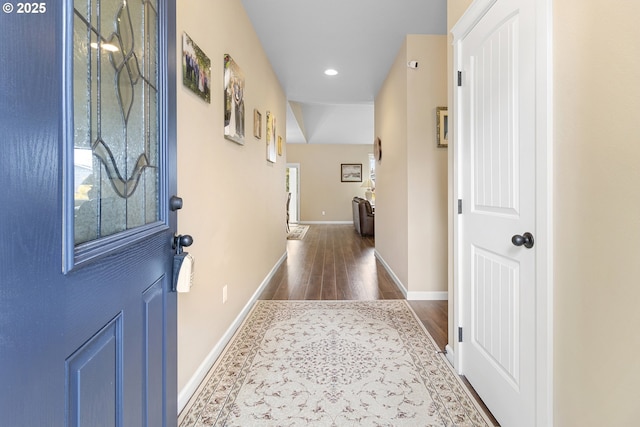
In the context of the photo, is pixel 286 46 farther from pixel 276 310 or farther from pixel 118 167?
pixel 118 167

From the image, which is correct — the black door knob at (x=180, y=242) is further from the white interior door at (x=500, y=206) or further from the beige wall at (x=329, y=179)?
the beige wall at (x=329, y=179)

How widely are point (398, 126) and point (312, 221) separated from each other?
760 cm

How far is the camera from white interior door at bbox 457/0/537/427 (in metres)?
1.29

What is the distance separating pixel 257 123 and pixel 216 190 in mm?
1378

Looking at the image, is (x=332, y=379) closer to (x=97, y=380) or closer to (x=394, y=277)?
(x=97, y=380)

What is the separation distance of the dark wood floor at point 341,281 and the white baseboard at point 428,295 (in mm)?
81

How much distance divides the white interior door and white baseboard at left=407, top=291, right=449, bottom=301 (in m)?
1.39

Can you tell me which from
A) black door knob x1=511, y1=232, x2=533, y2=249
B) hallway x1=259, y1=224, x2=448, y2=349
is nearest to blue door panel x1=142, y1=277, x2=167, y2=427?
black door knob x1=511, y1=232, x2=533, y2=249

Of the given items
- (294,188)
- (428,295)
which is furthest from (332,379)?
(294,188)

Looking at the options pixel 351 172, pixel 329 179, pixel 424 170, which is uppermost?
pixel 351 172

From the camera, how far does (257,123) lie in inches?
127

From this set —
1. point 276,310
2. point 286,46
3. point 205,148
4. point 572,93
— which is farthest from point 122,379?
point 286,46

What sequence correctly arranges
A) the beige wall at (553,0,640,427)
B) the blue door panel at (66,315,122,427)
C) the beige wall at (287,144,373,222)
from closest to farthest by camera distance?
1. the blue door panel at (66,315,122,427)
2. the beige wall at (553,0,640,427)
3. the beige wall at (287,144,373,222)

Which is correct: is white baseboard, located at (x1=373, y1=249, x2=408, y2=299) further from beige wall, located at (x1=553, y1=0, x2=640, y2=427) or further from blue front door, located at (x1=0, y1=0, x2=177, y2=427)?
blue front door, located at (x1=0, y1=0, x2=177, y2=427)
